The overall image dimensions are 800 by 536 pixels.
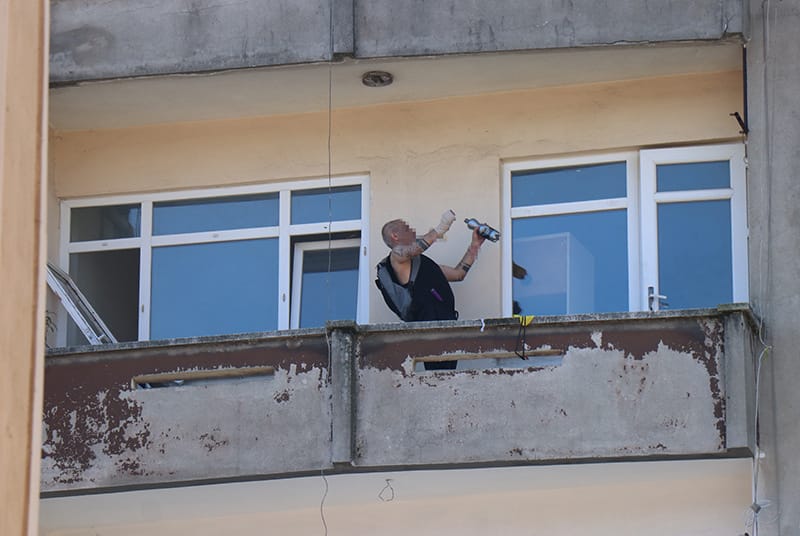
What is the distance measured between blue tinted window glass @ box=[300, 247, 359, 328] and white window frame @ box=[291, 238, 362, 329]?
0.03m

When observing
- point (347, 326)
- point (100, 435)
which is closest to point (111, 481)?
point (100, 435)

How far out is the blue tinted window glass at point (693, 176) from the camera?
16.3 metres

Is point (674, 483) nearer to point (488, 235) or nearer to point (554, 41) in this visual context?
point (488, 235)

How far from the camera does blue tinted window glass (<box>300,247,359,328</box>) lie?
17172 mm

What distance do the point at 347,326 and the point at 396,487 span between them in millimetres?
1500

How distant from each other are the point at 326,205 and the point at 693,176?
317cm

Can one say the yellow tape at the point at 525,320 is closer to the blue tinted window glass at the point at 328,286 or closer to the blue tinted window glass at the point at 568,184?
the blue tinted window glass at the point at 568,184

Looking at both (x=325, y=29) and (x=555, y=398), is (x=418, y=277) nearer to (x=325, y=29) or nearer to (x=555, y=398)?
(x=555, y=398)

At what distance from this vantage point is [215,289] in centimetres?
1744

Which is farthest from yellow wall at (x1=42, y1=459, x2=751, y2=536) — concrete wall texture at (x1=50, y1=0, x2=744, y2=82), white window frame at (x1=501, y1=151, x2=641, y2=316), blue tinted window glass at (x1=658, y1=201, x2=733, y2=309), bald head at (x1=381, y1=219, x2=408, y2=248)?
concrete wall texture at (x1=50, y1=0, x2=744, y2=82)

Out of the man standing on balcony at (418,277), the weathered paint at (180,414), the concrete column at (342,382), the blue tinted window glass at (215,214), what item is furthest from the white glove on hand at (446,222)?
the blue tinted window glass at (215,214)

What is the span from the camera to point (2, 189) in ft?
33.1

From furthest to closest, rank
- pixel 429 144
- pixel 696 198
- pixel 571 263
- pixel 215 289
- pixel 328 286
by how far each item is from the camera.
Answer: pixel 215 289 < pixel 328 286 < pixel 429 144 < pixel 571 263 < pixel 696 198

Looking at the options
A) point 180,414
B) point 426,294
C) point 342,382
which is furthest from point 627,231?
point 180,414
